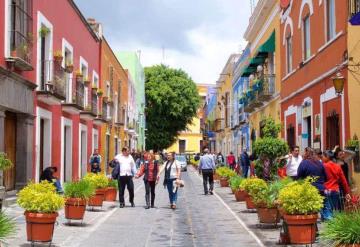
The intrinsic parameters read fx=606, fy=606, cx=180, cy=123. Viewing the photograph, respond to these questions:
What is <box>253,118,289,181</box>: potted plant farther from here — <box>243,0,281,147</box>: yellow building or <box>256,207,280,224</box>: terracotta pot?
<box>243,0,281,147</box>: yellow building

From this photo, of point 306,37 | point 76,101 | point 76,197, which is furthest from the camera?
point 76,101

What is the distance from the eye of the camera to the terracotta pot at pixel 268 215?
38.9 ft

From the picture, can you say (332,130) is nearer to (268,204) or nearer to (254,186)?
(254,186)

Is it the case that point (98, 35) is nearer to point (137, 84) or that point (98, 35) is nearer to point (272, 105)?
point (272, 105)

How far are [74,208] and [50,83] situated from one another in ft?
23.9

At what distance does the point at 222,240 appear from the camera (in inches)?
418

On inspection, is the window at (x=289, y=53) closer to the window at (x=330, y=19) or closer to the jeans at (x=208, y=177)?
the jeans at (x=208, y=177)

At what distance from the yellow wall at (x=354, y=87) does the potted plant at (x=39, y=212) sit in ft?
Result: 25.3

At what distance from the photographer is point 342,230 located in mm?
6613

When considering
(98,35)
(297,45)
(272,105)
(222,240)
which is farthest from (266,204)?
(98,35)

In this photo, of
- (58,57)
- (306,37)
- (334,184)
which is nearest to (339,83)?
(334,184)

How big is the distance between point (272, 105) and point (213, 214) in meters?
13.2

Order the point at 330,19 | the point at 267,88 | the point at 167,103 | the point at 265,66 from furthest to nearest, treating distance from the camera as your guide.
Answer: the point at 167,103 → the point at 265,66 → the point at 267,88 → the point at 330,19

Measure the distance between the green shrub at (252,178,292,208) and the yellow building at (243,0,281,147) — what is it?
45.0 ft
